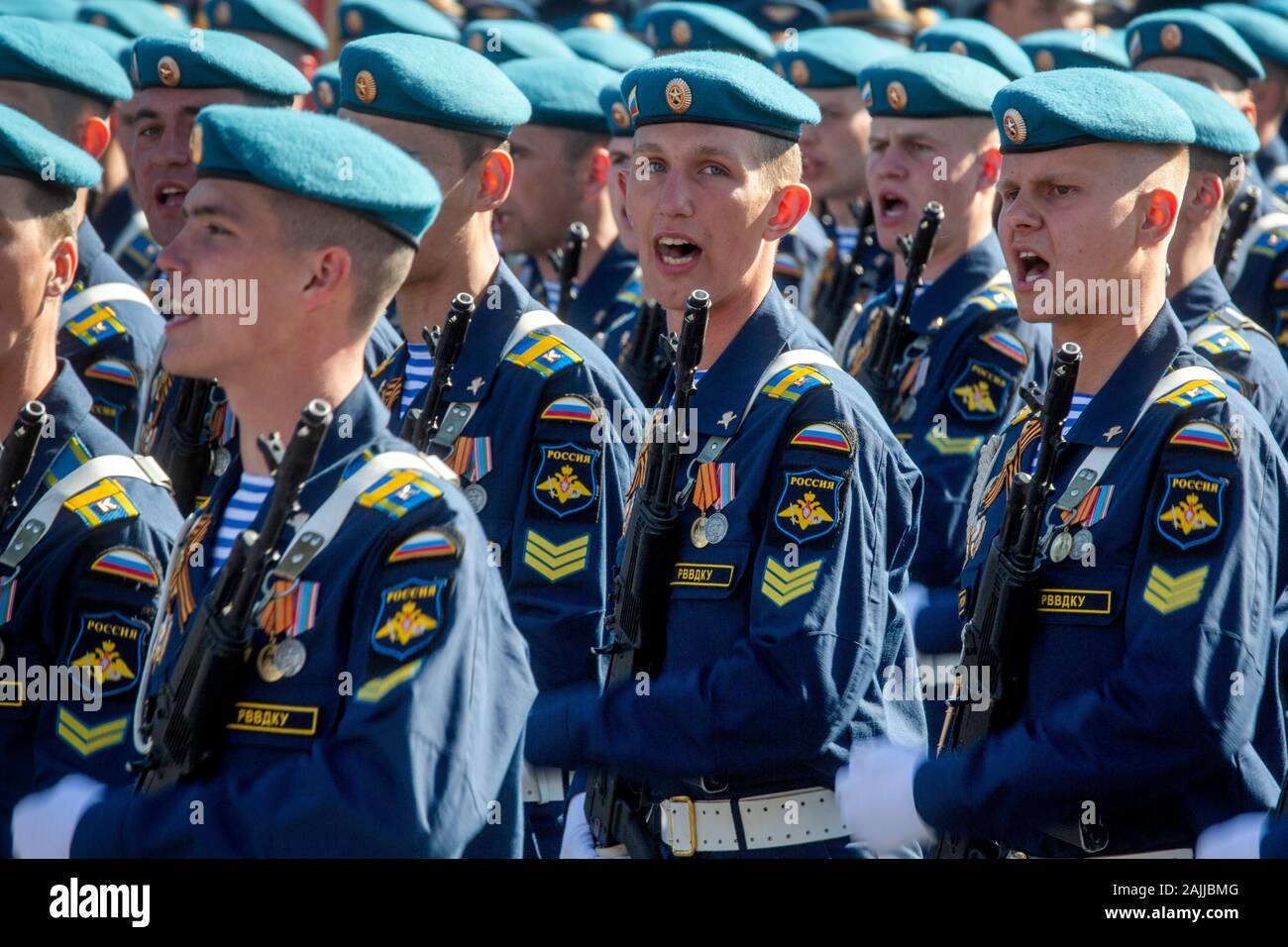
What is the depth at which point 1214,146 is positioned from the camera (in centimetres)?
614

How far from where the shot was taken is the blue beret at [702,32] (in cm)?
1136

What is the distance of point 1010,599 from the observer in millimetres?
4496

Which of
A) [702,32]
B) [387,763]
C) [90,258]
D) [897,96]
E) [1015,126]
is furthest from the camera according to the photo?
[702,32]

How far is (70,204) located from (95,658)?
1.32m

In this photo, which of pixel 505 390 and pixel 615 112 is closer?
pixel 505 390

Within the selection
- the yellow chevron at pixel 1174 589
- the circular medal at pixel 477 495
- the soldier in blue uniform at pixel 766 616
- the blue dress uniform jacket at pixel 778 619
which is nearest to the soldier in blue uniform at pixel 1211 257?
the soldier in blue uniform at pixel 766 616

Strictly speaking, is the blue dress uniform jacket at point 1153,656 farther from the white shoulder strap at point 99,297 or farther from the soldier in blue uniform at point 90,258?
the white shoulder strap at point 99,297

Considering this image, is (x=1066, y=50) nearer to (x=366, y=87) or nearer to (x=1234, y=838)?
(x=366, y=87)

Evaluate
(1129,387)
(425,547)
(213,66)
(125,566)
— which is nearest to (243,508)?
(125,566)

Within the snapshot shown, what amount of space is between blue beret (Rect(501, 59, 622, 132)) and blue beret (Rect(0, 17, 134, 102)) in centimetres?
205

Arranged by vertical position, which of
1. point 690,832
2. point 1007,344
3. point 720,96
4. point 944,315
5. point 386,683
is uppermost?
point 720,96

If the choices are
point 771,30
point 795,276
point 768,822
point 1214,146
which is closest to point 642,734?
point 768,822

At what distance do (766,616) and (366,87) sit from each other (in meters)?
2.33

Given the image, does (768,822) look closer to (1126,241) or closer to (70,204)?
(1126,241)
